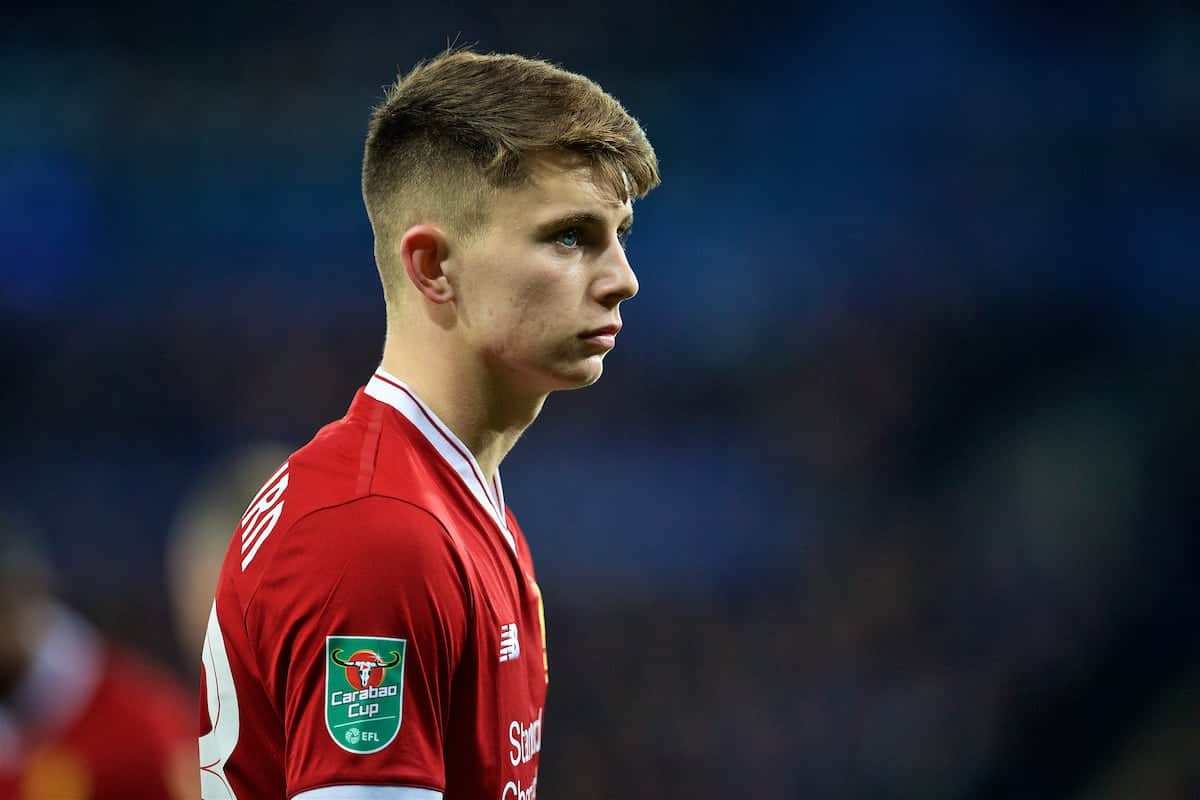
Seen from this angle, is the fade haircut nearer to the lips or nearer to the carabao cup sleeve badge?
the lips

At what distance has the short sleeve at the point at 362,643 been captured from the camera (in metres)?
1.72

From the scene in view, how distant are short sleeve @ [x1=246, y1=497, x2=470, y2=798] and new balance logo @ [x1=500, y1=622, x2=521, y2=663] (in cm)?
15

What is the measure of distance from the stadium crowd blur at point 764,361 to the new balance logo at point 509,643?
514 centimetres

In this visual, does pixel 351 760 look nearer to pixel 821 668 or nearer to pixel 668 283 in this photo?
pixel 821 668

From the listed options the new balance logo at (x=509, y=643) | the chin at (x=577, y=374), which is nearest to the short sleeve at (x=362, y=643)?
the new balance logo at (x=509, y=643)

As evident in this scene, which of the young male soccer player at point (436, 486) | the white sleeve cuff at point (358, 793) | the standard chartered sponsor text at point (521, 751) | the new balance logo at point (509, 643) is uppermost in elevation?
the young male soccer player at point (436, 486)

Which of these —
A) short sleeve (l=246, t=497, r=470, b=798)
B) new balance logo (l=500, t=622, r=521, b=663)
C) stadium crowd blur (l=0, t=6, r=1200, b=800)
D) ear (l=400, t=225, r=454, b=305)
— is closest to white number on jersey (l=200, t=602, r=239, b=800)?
short sleeve (l=246, t=497, r=470, b=798)

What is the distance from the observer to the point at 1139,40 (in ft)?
26.0

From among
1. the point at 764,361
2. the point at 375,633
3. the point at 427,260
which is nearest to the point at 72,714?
the point at 427,260

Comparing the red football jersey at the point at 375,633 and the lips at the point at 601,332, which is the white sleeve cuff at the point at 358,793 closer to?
the red football jersey at the point at 375,633

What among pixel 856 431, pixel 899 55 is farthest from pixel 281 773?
pixel 899 55

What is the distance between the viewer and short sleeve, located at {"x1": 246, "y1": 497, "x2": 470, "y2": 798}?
172 cm

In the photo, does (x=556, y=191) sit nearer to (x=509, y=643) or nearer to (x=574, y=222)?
(x=574, y=222)

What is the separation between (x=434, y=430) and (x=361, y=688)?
53 cm
